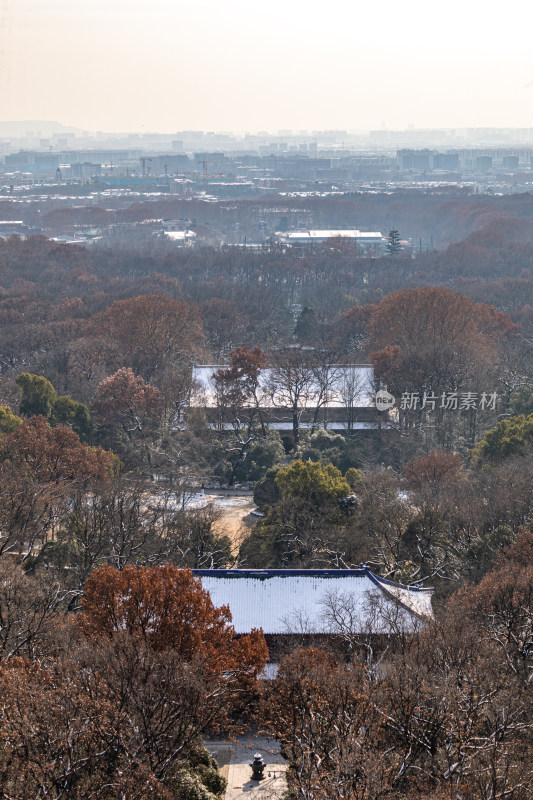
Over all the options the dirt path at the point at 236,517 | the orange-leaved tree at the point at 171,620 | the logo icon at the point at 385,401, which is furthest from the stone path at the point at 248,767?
the logo icon at the point at 385,401

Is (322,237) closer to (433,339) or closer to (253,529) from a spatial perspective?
(433,339)

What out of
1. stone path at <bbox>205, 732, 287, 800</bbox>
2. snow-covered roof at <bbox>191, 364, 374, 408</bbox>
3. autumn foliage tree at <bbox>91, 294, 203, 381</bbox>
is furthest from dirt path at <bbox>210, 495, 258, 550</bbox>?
autumn foliage tree at <bbox>91, 294, 203, 381</bbox>

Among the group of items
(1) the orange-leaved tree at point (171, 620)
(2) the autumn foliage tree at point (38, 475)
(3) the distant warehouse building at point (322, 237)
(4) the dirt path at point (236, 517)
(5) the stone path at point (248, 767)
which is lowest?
(4) the dirt path at point (236, 517)

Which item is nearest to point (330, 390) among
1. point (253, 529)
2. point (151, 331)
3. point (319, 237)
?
point (151, 331)

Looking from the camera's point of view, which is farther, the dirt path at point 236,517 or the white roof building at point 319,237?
the white roof building at point 319,237

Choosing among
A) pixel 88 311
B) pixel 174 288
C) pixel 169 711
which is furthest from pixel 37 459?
pixel 174 288

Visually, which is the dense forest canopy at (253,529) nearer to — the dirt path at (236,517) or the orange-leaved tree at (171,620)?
the orange-leaved tree at (171,620)
